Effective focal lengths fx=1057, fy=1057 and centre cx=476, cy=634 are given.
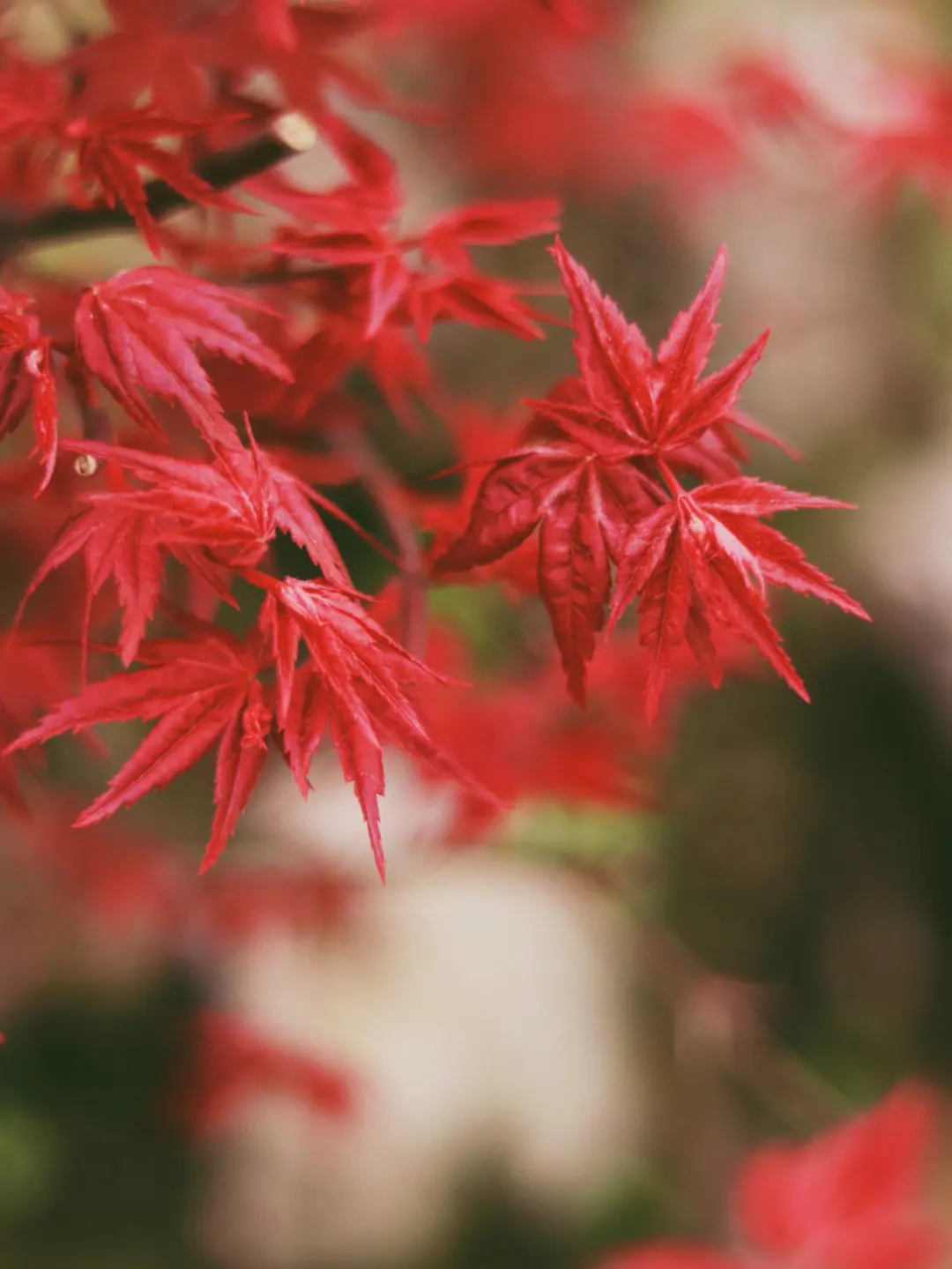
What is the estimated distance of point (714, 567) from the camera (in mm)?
539

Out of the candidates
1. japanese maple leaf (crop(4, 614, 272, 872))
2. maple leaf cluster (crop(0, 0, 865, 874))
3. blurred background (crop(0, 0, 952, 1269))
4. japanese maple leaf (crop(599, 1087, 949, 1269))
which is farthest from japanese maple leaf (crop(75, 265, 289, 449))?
japanese maple leaf (crop(599, 1087, 949, 1269))

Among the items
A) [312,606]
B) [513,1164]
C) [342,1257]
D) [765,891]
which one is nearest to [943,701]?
[765,891]

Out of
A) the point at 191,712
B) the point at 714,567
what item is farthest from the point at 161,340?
the point at 714,567

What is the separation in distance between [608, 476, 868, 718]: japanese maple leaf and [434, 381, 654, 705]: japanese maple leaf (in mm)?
27

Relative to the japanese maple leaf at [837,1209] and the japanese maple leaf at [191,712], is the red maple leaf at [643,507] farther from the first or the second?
the japanese maple leaf at [837,1209]

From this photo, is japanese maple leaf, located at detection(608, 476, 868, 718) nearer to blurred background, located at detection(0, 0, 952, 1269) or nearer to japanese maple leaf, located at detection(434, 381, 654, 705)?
japanese maple leaf, located at detection(434, 381, 654, 705)

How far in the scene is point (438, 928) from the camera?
192 centimetres

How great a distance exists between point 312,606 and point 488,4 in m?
1.77

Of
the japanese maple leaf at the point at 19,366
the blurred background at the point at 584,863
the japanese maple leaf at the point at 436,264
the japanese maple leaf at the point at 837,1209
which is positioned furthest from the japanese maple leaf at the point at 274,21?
the japanese maple leaf at the point at 837,1209

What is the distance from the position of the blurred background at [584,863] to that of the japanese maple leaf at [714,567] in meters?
0.70

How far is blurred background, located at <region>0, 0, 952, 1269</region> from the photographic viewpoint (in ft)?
5.30

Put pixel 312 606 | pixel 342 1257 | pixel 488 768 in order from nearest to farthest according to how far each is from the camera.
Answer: pixel 312 606, pixel 488 768, pixel 342 1257

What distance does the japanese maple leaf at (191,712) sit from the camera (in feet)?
1.69

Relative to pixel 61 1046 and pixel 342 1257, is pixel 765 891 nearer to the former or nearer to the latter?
pixel 342 1257
